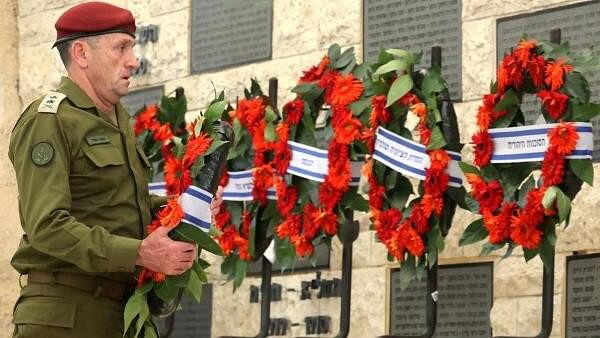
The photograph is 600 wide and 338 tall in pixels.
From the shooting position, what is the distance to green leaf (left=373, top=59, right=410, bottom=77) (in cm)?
620

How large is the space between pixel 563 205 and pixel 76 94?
1880mm

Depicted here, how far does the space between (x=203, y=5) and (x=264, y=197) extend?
224 cm

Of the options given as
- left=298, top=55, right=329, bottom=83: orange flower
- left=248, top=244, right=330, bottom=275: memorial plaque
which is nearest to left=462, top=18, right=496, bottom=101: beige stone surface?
left=298, top=55, right=329, bottom=83: orange flower

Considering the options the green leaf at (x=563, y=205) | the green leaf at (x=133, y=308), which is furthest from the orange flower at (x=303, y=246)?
the green leaf at (x=133, y=308)

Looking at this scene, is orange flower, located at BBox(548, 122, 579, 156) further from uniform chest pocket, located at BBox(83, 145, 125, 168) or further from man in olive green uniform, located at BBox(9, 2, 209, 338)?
uniform chest pocket, located at BBox(83, 145, 125, 168)

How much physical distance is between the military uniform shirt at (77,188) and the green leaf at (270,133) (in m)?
2.01

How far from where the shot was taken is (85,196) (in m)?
4.53

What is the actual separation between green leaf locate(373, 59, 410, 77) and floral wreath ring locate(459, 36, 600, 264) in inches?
15.6

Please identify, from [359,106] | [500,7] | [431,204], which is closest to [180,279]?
[431,204]

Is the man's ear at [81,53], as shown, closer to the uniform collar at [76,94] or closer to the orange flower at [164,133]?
the uniform collar at [76,94]

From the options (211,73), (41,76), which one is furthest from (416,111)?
(41,76)

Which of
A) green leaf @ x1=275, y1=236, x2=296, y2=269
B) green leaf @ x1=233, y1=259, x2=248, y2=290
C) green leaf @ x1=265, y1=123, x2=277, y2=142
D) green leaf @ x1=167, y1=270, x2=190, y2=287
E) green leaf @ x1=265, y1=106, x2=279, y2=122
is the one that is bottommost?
green leaf @ x1=167, y1=270, x2=190, y2=287

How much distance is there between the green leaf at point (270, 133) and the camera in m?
6.75

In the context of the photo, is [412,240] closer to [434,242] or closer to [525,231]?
[434,242]
